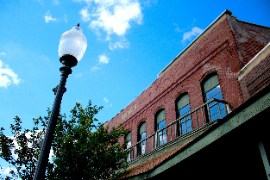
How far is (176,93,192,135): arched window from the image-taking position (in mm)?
11872

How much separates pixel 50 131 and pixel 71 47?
1.20m

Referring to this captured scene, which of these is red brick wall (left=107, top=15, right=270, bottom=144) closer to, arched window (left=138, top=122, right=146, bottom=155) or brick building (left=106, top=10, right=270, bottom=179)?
brick building (left=106, top=10, right=270, bottom=179)

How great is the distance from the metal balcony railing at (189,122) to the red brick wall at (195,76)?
48 cm

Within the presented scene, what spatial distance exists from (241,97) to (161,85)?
5888 mm

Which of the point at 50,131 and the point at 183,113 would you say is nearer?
the point at 50,131

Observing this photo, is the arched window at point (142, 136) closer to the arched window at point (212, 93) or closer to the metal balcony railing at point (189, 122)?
the metal balcony railing at point (189, 122)

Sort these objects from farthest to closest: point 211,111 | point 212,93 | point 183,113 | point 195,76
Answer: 1. point 183,113
2. point 195,76
3. point 212,93
4. point 211,111

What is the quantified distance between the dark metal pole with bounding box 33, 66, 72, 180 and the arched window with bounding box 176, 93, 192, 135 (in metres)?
8.92

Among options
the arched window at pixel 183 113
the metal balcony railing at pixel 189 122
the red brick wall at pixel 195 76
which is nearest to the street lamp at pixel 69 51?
the metal balcony railing at pixel 189 122

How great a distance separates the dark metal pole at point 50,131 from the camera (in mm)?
2826

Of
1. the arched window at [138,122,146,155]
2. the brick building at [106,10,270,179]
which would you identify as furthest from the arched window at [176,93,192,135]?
the arched window at [138,122,146,155]

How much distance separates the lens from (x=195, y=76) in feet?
40.9

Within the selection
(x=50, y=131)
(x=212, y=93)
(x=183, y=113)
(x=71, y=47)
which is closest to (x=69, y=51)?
(x=71, y=47)

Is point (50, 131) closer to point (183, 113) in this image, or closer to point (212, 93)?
point (212, 93)
